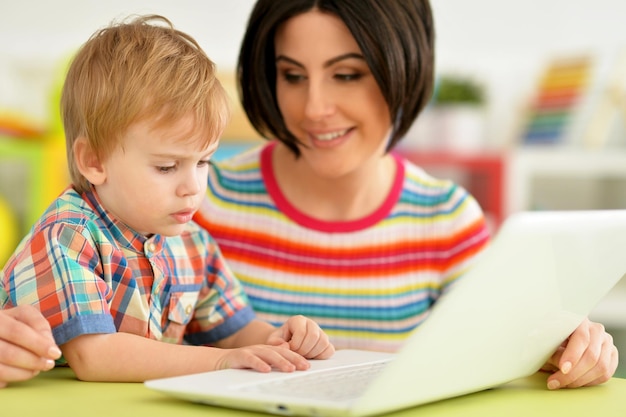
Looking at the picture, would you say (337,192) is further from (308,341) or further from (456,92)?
(456,92)

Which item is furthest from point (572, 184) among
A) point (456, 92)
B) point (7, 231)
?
point (7, 231)

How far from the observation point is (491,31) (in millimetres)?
3912

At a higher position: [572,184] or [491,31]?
[491,31]

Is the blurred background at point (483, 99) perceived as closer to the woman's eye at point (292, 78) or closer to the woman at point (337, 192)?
the woman at point (337, 192)

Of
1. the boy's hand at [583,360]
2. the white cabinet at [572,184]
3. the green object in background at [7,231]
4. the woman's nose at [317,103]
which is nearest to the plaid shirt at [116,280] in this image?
the woman's nose at [317,103]

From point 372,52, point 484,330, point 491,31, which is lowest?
point 484,330

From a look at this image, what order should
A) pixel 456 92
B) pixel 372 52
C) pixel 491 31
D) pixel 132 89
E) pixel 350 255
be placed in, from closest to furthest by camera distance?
1. pixel 132 89
2. pixel 372 52
3. pixel 350 255
4. pixel 456 92
5. pixel 491 31

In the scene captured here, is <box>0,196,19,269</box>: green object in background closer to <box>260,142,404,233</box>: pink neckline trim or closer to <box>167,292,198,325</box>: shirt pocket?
<box>260,142,404,233</box>: pink neckline trim

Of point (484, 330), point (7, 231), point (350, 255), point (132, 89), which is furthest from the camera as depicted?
point (7, 231)

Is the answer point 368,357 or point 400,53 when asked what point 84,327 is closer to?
point 368,357

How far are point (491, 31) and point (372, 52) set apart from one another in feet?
8.90

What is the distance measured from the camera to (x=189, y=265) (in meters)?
1.14

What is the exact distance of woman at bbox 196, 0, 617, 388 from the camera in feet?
4.52

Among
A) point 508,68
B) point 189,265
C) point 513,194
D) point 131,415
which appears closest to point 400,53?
point 189,265
